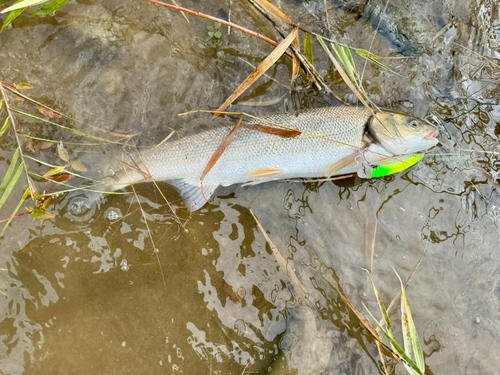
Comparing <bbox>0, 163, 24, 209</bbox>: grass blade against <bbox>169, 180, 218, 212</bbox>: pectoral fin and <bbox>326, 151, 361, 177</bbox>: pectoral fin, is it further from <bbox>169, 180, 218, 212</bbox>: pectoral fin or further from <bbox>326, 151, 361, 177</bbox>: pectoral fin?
<bbox>326, 151, 361, 177</bbox>: pectoral fin

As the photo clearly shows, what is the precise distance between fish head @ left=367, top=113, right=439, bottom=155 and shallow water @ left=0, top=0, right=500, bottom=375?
297 millimetres

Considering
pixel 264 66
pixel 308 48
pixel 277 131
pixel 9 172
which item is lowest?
pixel 9 172

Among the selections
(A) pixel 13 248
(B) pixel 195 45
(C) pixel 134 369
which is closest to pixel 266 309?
(C) pixel 134 369

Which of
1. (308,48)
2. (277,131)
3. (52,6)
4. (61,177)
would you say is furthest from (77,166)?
(308,48)

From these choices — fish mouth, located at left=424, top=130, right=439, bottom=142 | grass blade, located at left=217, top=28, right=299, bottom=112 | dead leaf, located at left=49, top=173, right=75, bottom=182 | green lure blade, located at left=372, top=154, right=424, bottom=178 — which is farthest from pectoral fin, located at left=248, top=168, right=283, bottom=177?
dead leaf, located at left=49, top=173, right=75, bottom=182

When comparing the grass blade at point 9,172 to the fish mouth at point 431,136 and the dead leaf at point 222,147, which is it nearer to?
the dead leaf at point 222,147

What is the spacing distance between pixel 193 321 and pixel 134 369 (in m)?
0.67

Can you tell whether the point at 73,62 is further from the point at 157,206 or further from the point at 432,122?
the point at 432,122

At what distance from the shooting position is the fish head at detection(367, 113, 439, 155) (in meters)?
3.08

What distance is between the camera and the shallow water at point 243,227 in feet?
9.86

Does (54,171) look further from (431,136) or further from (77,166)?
(431,136)

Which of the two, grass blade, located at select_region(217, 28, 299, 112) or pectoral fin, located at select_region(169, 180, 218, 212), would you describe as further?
pectoral fin, located at select_region(169, 180, 218, 212)

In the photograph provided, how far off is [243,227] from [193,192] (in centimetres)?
61

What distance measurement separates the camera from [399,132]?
122 inches
